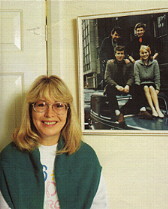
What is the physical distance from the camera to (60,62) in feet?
3.33

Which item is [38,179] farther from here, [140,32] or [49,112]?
[140,32]

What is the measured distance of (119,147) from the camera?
3.31 feet

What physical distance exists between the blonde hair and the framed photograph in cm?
12

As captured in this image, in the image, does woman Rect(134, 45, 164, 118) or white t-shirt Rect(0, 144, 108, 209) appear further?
woman Rect(134, 45, 164, 118)

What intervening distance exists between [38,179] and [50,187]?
0.07m

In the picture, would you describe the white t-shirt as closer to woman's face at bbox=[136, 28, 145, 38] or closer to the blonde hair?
the blonde hair

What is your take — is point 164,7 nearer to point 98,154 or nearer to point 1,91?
point 98,154

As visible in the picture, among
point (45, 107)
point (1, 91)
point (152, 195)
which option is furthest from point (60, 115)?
point (152, 195)

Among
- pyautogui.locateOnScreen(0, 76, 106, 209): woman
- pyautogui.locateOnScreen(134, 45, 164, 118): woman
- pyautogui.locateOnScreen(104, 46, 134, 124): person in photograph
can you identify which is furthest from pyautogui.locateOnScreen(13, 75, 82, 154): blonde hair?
pyautogui.locateOnScreen(134, 45, 164, 118): woman

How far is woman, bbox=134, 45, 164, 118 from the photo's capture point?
958 mm

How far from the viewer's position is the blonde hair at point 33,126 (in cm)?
85

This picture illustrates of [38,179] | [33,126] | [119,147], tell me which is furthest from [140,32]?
[38,179]

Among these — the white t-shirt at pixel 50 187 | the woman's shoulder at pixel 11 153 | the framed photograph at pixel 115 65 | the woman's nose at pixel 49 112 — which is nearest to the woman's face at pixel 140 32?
the framed photograph at pixel 115 65

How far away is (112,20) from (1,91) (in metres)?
0.72
